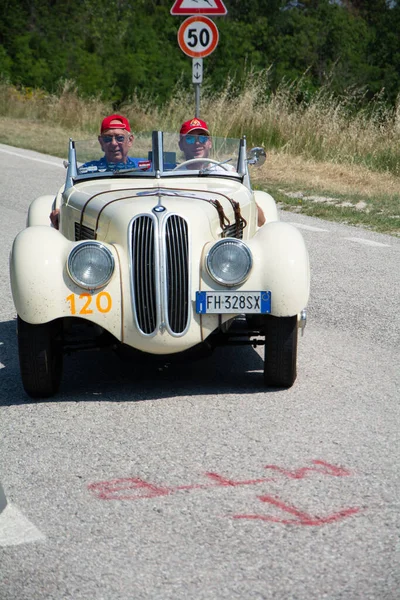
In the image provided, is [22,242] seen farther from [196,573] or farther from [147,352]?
[196,573]

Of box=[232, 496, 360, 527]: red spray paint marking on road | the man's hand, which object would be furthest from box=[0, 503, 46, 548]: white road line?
the man's hand

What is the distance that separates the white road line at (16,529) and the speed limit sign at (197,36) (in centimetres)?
1077

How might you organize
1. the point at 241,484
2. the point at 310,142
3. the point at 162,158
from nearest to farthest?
the point at 241,484
the point at 162,158
the point at 310,142

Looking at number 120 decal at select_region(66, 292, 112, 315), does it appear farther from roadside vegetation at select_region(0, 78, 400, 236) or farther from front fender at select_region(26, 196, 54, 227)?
roadside vegetation at select_region(0, 78, 400, 236)

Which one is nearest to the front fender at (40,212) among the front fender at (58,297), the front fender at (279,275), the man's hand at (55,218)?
the man's hand at (55,218)

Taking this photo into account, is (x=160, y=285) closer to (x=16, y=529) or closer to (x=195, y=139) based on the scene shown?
(x=16, y=529)

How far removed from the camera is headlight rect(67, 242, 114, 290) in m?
5.27

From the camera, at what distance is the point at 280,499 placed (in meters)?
3.94

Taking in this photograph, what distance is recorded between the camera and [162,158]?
659cm

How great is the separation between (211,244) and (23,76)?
2877 centimetres

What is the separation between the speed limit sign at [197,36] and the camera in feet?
45.1

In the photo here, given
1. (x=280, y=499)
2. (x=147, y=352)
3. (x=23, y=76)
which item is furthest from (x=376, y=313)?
(x=23, y=76)

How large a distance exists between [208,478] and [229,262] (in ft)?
4.87

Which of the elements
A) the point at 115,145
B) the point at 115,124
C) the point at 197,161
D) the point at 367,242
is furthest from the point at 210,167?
the point at 367,242
